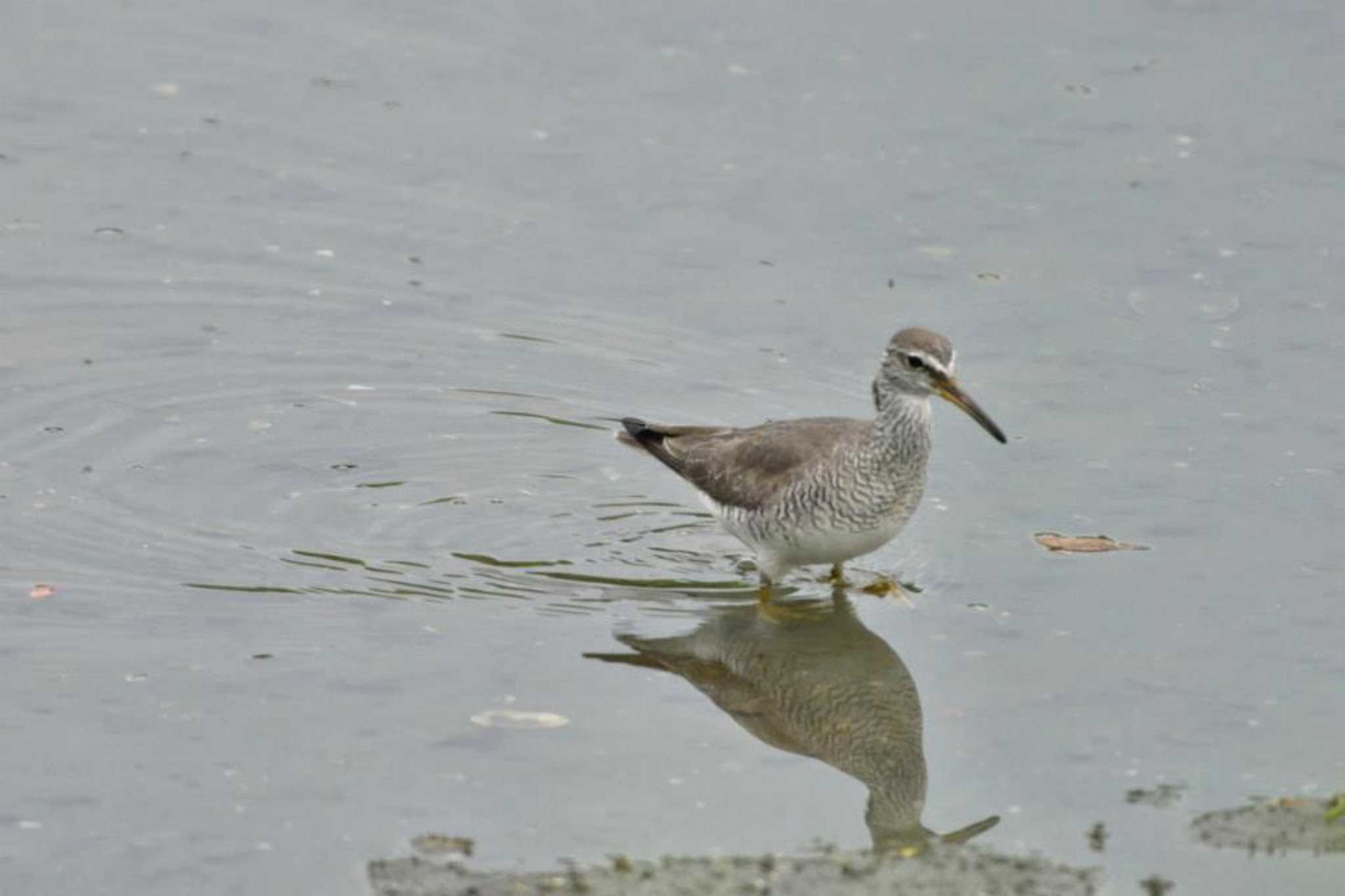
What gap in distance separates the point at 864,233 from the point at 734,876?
26.2ft

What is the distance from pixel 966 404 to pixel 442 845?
3.94 m

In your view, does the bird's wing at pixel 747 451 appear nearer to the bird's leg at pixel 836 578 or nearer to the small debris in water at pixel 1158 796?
the bird's leg at pixel 836 578

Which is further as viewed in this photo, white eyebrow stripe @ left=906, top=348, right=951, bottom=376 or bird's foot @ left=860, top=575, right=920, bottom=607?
bird's foot @ left=860, top=575, right=920, bottom=607

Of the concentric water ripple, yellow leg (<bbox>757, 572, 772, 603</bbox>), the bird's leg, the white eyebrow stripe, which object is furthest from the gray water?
the white eyebrow stripe

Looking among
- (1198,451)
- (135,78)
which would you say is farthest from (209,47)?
(1198,451)

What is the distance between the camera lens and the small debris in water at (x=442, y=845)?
9.59 meters

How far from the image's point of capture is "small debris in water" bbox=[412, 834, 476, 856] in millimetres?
9594

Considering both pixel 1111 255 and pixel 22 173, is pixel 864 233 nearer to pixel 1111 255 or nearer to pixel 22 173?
pixel 1111 255

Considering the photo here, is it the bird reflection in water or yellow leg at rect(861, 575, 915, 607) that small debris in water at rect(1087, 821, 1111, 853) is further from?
yellow leg at rect(861, 575, 915, 607)

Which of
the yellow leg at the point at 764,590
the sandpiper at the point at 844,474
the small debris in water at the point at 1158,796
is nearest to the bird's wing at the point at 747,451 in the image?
the sandpiper at the point at 844,474

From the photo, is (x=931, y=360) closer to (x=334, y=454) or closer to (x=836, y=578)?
(x=836, y=578)

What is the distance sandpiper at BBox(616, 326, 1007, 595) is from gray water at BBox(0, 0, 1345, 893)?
445 mm

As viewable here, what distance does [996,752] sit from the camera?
35.2 ft

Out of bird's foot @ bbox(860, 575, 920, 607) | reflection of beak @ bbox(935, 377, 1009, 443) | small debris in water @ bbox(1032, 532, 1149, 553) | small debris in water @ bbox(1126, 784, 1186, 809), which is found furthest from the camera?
small debris in water @ bbox(1032, 532, 1149, 553)
